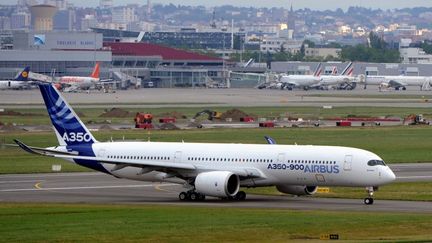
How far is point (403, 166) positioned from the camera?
91250 millimetres

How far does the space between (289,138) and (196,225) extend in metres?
59.5

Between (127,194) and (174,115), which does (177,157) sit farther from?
(174,115)

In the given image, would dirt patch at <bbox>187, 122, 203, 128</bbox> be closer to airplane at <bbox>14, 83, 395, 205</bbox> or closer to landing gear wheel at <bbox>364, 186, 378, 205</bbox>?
airplane at <bbox>14, 83, 395, 205</bbox>

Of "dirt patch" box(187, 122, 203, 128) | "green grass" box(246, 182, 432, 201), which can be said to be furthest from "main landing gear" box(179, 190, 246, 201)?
"dirt patch" box(187, 122, 203, 128)

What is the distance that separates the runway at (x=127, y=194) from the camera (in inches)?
2594

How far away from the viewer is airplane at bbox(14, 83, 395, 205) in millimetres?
66562

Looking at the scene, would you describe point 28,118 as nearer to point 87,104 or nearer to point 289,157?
point 87,104

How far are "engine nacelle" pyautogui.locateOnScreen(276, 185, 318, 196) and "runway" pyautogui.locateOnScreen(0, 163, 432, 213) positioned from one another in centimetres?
39

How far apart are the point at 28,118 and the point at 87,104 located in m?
42.9

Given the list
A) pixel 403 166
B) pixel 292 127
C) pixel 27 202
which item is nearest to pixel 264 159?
pixel 27 202

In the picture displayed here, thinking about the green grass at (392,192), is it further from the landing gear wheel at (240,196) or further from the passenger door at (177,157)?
the passenger door at (177,157)

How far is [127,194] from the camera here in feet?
240

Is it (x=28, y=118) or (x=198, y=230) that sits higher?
(x=198, y=230)

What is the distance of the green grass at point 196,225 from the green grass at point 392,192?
8.58m
